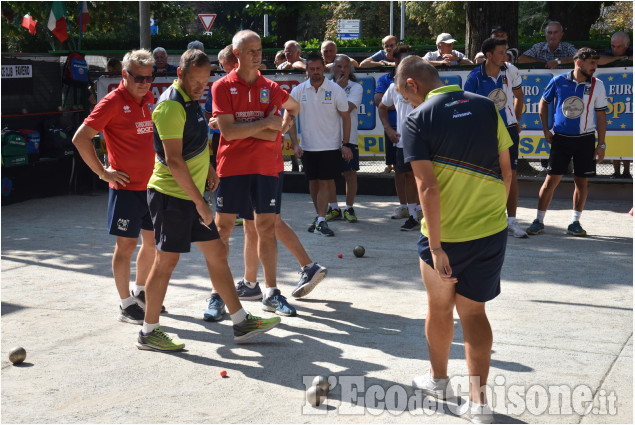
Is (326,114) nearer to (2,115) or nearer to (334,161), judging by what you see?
(334,161)

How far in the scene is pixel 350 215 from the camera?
35.7 feet

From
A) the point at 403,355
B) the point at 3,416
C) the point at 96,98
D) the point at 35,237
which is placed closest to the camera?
the point at 3,416

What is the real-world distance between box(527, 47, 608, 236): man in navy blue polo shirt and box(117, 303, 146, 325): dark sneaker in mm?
5066

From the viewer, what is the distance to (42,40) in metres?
38.6

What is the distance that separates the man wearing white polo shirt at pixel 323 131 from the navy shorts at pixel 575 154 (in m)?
2.45

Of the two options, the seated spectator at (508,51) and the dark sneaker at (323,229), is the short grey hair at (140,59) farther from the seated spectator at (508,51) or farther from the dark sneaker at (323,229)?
the seated spectator at (508,51)

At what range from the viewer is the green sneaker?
5.70 m

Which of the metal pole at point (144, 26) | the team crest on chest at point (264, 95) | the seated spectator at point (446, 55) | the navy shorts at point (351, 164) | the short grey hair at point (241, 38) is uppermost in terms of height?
the metal pole at point (144, 26)

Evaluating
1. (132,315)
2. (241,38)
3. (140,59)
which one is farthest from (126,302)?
(241,38)

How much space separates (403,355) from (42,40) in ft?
120

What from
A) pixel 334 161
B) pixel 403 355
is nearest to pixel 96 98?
pixel 334 161

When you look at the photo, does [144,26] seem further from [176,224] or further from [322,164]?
[176,224]

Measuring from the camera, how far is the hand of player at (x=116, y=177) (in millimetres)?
6270

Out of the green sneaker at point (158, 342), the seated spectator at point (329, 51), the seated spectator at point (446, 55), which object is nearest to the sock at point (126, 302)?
the green sneaker at point (158, 342)
